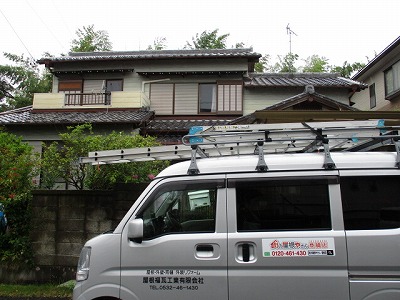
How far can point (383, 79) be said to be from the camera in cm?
1748

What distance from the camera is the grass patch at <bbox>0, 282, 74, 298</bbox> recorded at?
6.17 metres

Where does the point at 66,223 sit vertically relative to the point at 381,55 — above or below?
below

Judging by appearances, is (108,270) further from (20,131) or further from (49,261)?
(20,131)

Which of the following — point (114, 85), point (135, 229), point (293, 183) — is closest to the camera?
point (135, 229)

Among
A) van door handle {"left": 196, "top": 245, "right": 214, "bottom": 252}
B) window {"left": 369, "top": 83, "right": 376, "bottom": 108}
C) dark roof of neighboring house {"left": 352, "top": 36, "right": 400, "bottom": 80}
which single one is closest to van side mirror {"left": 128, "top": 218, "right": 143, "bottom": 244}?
van door handle {"left": 196, "top": 245, "right": 214, "bottom": 252}

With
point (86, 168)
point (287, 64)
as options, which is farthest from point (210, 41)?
point (86, 168)

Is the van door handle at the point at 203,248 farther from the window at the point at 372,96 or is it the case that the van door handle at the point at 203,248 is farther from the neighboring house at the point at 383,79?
the window at the point at 372,96

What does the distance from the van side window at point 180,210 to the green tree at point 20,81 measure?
85.0ft

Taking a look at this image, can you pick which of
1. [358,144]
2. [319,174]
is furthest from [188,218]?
[358,144]

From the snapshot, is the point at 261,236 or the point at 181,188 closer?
the point at 261,236

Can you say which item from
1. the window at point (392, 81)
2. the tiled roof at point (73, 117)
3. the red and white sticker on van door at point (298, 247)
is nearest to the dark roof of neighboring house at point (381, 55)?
the window at point (392, 81)

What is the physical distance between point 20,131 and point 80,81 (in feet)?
13.0

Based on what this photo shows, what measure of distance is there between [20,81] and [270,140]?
29804 mm

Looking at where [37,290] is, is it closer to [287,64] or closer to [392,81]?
[392,81]
